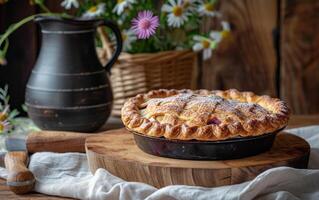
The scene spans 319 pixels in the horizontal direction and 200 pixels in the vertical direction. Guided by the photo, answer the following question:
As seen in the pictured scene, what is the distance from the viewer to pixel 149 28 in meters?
1.38

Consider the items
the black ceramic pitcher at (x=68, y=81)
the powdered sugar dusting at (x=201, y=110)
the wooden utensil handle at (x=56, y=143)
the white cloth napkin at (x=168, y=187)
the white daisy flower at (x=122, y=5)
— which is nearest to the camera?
the white cloth napkin at (x=168, y=187)

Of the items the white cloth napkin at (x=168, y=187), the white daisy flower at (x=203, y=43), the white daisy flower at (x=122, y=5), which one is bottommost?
the white cloth napkin at (x=168, y=187)

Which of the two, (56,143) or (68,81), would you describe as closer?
(56,143)

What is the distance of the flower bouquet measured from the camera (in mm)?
1606

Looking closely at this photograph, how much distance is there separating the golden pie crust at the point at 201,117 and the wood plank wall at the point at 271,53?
0.69m

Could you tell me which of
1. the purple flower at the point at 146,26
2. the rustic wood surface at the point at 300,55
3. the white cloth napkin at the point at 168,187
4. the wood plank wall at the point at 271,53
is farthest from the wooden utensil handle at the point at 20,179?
the rustic wood surface at the point at 300,55

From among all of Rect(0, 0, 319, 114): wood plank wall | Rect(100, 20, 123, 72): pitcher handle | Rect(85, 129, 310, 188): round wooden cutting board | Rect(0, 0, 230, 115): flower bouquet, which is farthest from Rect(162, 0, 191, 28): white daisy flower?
Rect(85, 129, 310, 188): round wooden cutting board

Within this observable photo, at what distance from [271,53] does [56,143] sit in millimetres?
885

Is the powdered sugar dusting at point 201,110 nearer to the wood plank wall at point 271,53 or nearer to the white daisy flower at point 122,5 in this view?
the white daisy flower at point 122,5

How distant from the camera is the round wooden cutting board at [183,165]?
3.47 feet

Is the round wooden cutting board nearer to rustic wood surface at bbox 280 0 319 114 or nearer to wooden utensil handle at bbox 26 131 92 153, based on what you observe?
wooden utensil handle at bbox 26 131 92 153

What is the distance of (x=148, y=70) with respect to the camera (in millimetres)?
1629

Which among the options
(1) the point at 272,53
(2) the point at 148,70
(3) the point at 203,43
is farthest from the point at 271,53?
(2) the point at 148,70

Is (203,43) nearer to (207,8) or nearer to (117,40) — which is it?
(207,8)
